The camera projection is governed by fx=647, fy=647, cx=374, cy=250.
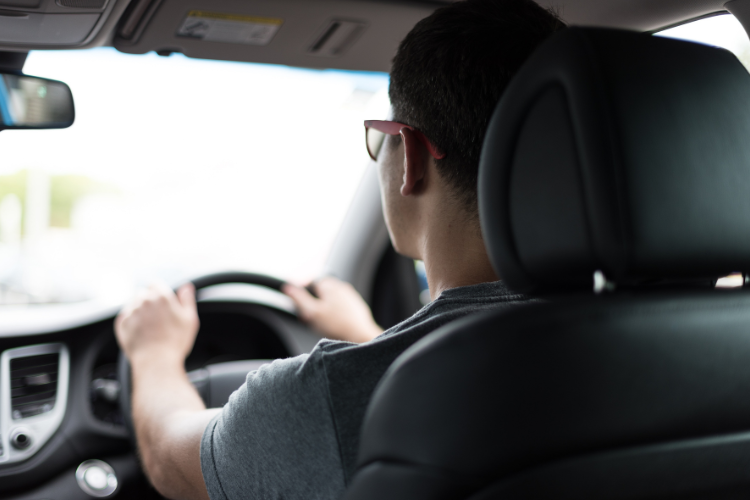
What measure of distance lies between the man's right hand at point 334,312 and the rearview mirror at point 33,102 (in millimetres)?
1179

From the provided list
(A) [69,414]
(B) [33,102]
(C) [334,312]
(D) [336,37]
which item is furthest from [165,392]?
(D) [336,37]

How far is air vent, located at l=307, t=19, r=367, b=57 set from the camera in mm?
2119

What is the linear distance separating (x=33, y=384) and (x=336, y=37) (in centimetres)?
167

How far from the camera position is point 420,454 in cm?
88

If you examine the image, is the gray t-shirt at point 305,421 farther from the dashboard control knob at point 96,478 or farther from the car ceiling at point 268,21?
the dashboard control knob at point 96,478

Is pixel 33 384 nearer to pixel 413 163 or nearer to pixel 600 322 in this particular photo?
pixel 413 163

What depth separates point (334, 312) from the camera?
2.94m

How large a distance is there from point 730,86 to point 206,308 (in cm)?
213

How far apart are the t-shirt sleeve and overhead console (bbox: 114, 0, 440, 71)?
120 centimetres

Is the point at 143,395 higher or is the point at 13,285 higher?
the point at 143,395

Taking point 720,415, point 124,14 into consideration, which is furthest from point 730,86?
point 124,14

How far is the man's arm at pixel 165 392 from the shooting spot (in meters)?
1.49

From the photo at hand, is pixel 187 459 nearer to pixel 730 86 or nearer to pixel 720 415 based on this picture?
pixel 720 415

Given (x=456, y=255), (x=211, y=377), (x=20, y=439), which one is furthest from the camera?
(x=211, y=377)
